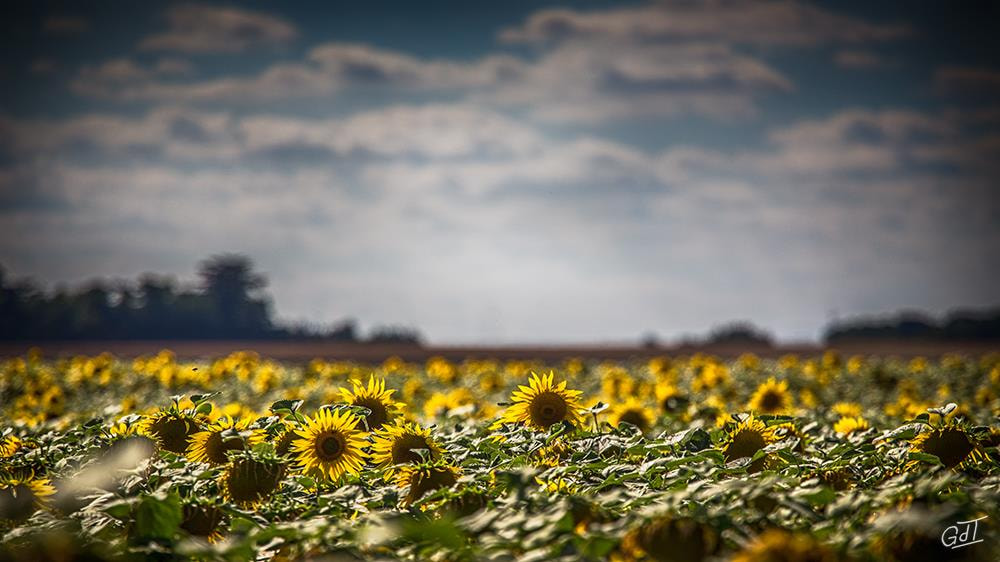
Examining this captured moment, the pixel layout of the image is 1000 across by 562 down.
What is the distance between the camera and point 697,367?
15.9 metres

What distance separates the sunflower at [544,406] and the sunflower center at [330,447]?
0.99m

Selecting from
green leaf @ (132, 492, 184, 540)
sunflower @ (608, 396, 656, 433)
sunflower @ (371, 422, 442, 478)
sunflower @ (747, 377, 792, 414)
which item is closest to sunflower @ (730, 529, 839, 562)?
green leaf @ (132, 492, 184, 540)

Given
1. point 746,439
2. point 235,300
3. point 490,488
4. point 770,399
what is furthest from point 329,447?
point 235,300

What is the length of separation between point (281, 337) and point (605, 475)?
198 ft

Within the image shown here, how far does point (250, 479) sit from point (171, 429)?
3.29 feet

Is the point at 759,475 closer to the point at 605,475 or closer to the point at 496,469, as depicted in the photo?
the point at 605,475

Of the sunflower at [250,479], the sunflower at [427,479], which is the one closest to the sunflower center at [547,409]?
the sunflower at [427,479]

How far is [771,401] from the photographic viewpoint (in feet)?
29.0

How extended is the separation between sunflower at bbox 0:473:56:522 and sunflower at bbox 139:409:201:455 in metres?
0.76

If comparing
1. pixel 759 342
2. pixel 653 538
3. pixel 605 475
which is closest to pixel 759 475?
pixel 605 475

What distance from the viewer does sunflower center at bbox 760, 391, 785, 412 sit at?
8797 mm

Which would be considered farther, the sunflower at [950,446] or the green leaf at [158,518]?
the sunflower at [950,446]

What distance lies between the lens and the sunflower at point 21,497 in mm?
3541
